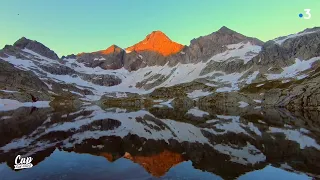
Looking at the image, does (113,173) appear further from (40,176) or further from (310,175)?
(310,175)

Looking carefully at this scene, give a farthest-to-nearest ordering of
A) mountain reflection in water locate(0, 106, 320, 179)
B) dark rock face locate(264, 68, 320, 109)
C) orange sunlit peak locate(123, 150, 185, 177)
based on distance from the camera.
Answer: dark rock face locate(264, 68, 320, 109) → orange sunlit peak locate(123, 150, 185, 177) → mountain reflection in water locate(0, 106, 320, 179)

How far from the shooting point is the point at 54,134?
57438 mm

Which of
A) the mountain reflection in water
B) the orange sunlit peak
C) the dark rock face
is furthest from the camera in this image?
the dark rock face

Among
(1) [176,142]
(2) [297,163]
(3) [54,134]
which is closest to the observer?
(2) [297,163]

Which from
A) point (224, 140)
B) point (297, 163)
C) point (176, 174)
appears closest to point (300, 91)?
point (224, 140)

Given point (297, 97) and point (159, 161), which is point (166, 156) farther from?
point (297, 97)

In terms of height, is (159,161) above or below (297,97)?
below

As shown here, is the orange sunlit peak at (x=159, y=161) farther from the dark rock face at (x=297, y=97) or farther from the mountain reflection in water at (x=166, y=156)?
the dark rock face at (x=297, y=97)

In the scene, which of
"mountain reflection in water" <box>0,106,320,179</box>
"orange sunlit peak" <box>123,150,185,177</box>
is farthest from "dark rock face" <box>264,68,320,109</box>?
"orange sunlit peak" <box>123,150,185,177</box>

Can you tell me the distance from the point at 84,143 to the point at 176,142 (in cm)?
1538

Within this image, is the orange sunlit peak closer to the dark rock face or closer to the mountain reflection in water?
the mountain reflection in water

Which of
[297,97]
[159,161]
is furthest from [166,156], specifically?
[297,97]

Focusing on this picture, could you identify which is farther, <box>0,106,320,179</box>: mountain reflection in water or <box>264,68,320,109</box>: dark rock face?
<box>264,68,320,109</box>: dark rock face

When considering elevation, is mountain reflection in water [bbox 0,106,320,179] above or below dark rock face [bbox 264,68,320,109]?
below
